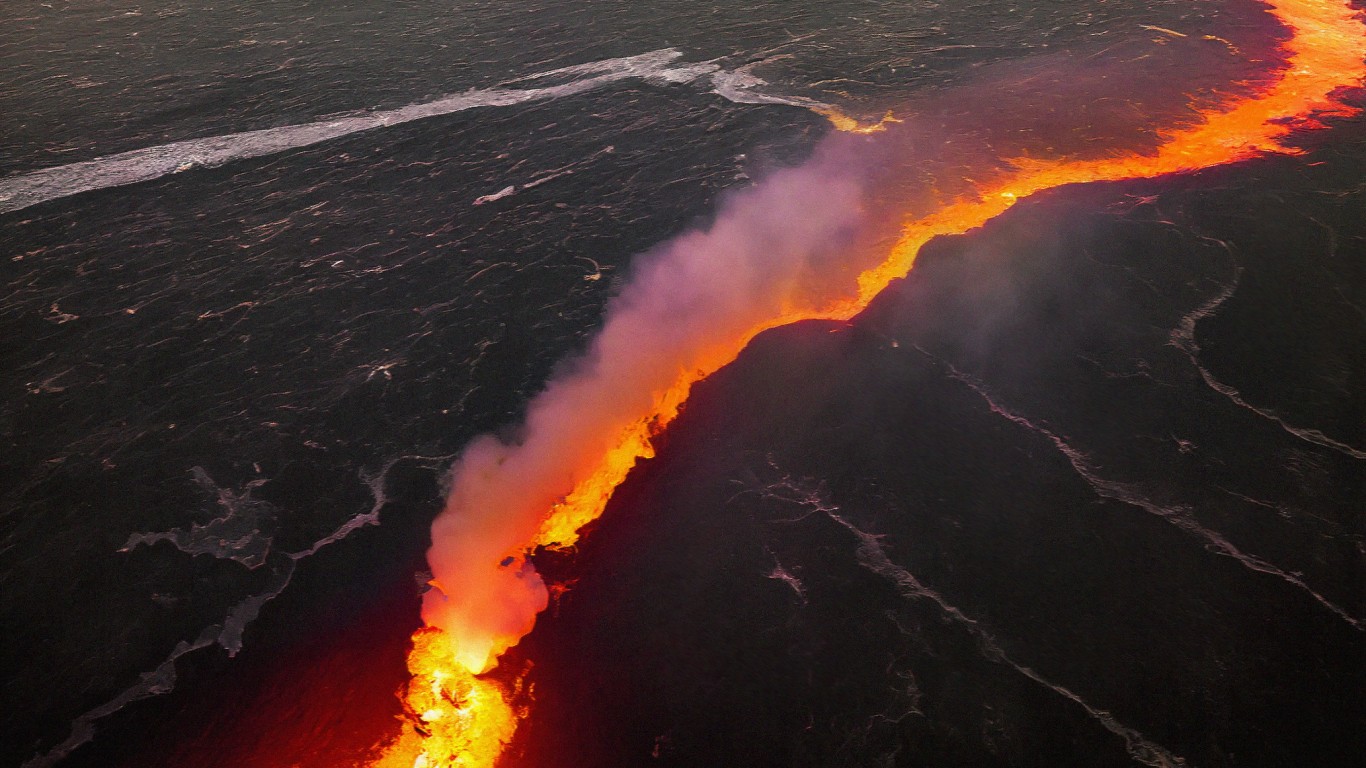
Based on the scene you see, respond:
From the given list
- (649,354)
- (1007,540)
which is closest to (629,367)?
(649,354)

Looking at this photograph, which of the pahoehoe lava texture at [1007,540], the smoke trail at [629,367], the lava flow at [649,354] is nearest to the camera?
the pahoehoe lava texture at [1007,540]

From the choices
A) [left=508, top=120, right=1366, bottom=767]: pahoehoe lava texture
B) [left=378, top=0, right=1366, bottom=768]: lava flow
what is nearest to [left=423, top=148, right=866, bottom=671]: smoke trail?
[left=378, top=0, right=1366, bottom=768]: lava flow

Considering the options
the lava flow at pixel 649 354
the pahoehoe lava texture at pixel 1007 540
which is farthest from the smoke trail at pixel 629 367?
the pahoehoe lava texture at pixel 1007 540

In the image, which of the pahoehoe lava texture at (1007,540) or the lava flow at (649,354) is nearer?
the pahoehoe lava texture at (1007,540)

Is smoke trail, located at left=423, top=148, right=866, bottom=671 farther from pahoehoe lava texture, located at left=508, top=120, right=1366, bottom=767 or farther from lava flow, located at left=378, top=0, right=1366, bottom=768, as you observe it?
pahoehoe lava texture, located at left=508, top=120, right=1366, bottom=767

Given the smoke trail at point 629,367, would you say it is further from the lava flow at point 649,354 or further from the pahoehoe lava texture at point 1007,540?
the pahoehoe lava texture at point 1007,540

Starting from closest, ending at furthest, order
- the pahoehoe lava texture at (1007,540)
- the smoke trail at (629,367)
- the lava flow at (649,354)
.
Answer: the pahoehoe lava texture at (1007,540) < the lava flow at (649,354) < the smoke trail at (629,367)

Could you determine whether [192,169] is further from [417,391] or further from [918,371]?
[918,371]
